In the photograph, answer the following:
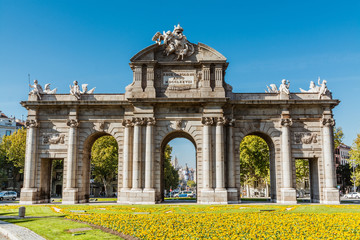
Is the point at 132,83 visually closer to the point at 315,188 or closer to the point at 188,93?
the point at 188,93

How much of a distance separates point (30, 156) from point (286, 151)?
2787cm

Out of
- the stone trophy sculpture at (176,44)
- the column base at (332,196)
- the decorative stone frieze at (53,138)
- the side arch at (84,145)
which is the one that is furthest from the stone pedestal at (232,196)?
the decorative stone frieze at (53,138)

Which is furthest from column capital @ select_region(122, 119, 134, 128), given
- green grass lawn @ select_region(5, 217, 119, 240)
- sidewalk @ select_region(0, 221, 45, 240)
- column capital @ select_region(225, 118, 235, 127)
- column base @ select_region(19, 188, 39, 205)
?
sidewalk @ select_region(0, 221, 45, 240)

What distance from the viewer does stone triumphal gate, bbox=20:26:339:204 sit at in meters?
37.0

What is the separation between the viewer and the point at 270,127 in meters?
38.6

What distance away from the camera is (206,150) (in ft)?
120

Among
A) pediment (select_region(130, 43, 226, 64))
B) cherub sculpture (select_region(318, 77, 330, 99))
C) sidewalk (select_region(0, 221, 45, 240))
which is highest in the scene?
pediment (select_region(130, 43, 226, 64))

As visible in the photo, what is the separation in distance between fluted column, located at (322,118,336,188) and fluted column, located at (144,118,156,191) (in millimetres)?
18615

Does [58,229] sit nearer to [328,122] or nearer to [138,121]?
[138,121]

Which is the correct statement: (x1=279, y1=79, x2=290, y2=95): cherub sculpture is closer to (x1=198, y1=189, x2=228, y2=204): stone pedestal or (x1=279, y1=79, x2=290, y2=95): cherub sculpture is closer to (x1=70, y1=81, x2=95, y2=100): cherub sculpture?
(x1=198, y1=189, x2=228, y2=204): stone pedestal

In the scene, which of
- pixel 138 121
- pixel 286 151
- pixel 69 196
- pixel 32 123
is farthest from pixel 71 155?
pixel 286 151

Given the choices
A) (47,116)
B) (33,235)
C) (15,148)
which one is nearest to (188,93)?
(47,116)

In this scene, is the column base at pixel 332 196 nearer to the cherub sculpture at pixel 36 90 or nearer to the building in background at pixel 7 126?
the cherub sculpture at pixel 36 90

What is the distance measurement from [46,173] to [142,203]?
12.7 meters
